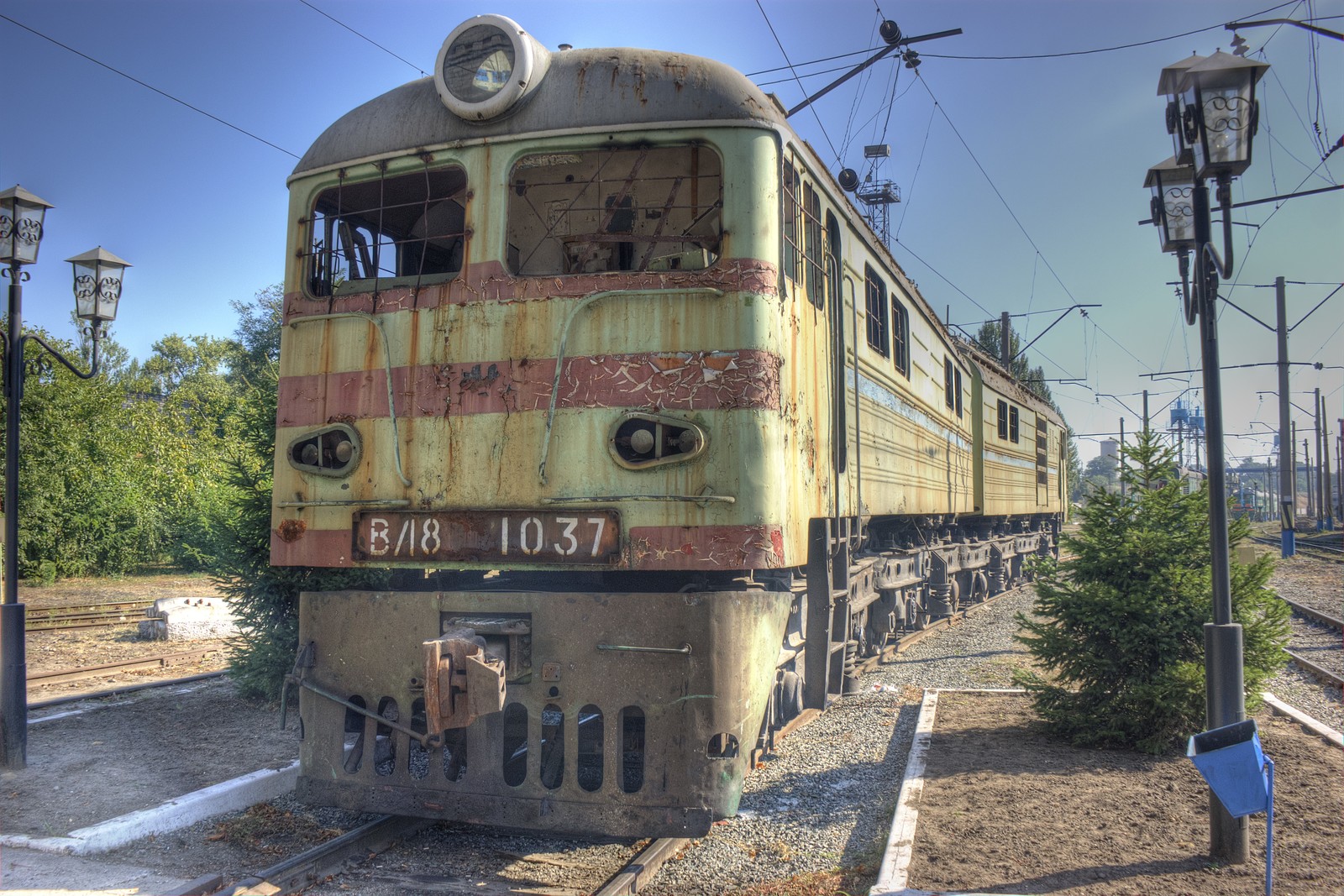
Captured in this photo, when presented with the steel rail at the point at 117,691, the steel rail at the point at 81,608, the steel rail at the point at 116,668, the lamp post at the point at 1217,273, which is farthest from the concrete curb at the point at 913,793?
the steel rail at the point at 81,608

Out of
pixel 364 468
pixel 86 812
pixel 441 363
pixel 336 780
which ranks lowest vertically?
pixel 86 812

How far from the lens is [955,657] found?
1016 centimetres

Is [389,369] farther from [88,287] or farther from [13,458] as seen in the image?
[88,287]

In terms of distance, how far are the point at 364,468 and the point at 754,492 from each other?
1890mm

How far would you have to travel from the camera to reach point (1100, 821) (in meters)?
4.86

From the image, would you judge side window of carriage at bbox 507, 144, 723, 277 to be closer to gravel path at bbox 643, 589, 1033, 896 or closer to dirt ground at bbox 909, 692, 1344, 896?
gravel path at bbox 643, 589, 1033, 896

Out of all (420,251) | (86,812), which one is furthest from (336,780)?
(420,251)

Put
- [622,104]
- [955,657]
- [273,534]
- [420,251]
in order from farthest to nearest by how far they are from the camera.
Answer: [955,657] < [420,251] < [273,534] < [622,104]

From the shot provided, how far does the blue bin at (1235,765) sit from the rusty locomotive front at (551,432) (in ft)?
6.23

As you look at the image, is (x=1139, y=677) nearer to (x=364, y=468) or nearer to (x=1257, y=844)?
(x=1257, y=844)

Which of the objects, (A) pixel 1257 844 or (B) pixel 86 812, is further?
(B) pixel 86 812

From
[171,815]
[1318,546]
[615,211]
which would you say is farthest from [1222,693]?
[1318,546]

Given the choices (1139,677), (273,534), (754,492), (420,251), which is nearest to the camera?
(754,492)

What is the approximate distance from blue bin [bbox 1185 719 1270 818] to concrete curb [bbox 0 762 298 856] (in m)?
4.39
